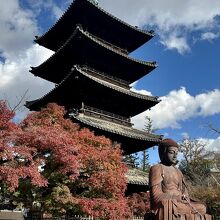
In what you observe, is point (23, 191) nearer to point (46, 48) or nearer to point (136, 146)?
point (136, 146)

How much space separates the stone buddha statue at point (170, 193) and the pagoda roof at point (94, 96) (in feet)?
45.6

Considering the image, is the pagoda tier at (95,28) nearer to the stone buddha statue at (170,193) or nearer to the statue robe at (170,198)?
the stone buddha statue at (170,193)

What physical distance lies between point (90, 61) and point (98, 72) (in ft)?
2.89

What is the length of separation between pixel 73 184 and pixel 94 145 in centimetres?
196

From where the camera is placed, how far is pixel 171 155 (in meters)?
7.64

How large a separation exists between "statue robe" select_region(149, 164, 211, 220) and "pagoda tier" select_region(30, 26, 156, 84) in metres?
15.5

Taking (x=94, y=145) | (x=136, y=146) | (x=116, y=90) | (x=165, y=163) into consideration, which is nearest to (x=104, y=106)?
(x=116, y=90)

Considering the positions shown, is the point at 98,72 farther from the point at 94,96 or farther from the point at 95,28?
the point at 95,28

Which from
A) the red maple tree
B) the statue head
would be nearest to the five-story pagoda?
the red maple tree

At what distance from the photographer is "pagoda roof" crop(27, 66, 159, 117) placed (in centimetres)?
2228

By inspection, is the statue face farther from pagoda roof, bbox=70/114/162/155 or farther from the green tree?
the green tree

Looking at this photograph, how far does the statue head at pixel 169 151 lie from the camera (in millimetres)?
7602

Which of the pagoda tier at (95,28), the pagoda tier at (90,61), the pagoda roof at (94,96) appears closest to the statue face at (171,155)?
the pagoda roof at (94,96)

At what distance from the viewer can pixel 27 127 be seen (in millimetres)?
15984
